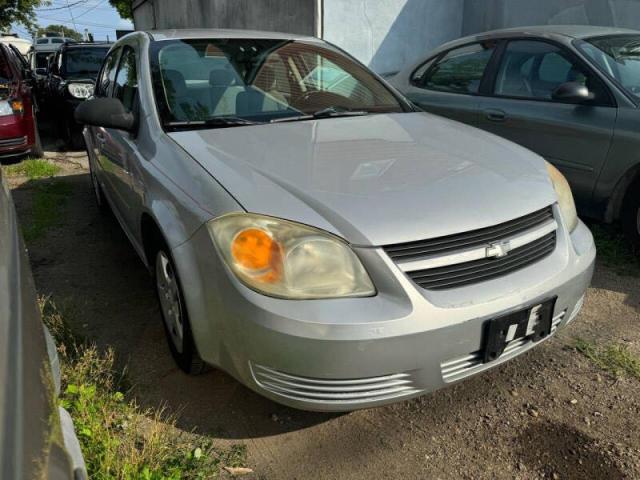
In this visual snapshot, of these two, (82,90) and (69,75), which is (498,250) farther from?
(69,75)

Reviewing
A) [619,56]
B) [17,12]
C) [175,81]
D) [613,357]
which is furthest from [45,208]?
[17,12]

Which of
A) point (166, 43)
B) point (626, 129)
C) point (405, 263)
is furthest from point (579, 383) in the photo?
point (166, 43)

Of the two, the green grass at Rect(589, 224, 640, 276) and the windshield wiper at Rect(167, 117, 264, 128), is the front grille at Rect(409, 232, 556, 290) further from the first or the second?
the green grass at Rect(589, 224, 640, 276)

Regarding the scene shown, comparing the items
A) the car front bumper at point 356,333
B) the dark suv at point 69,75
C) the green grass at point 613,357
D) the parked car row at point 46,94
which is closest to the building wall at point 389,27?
the parked car row at point 46,94

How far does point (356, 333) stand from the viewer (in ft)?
5.40

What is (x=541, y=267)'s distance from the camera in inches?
78.1

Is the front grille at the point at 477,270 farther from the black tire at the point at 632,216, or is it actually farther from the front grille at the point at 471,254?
the black tire at the point at 632,216

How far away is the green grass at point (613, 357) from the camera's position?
2422 millimetres

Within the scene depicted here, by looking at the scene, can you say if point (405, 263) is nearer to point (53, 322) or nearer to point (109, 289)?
point (53, 322)

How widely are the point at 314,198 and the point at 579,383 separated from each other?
4.79ft

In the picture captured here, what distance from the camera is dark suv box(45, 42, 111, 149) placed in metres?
7.74

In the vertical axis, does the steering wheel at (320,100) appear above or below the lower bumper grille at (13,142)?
above

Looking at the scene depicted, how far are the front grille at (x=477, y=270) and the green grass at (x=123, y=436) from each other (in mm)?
936

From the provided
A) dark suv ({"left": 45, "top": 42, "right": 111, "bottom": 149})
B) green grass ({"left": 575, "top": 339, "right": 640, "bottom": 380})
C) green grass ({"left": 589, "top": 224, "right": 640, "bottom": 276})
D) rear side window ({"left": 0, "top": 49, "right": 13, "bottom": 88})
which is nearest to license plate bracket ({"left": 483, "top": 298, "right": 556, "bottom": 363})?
green grass ({"left": 575, "top": 339, "right": 640, "bottom": 380})
